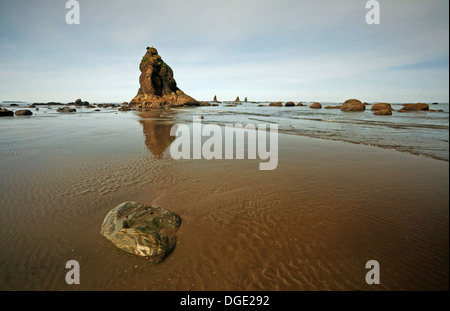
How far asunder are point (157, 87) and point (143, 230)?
91.7 metres

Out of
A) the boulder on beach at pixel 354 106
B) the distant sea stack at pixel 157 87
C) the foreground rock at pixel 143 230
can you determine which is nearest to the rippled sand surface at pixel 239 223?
the foreground rock at pixel 143 230

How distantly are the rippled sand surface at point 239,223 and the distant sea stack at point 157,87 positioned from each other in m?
77.9

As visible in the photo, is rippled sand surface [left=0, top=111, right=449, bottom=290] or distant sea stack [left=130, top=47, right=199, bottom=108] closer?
rippled sand surface [left=0, top=111, right=449, bottom=290]

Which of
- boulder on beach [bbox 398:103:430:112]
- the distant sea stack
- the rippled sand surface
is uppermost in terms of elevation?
the distant sea stack

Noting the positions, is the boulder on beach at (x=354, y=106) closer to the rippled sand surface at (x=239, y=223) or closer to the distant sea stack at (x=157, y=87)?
the rippled sand surface at (x=239, y=223)

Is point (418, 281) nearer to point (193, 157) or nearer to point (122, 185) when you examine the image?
point (122, 185)

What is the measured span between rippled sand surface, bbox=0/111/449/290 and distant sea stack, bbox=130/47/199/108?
77.9m

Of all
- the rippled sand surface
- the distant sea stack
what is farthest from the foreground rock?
the distant sea stack

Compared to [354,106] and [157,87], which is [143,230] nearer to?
[354,106]

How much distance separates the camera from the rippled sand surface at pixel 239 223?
336 cm

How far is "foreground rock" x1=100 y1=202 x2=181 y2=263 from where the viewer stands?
3830mm

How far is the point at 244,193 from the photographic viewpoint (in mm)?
6336

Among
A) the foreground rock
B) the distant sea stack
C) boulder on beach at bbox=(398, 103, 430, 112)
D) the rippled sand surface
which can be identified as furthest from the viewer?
the distant sea stack

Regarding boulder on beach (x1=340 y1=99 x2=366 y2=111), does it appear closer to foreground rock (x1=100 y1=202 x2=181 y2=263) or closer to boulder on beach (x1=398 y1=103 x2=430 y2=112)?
boulder on beach (x1=398 y1=103 x2=430 y2=112)
